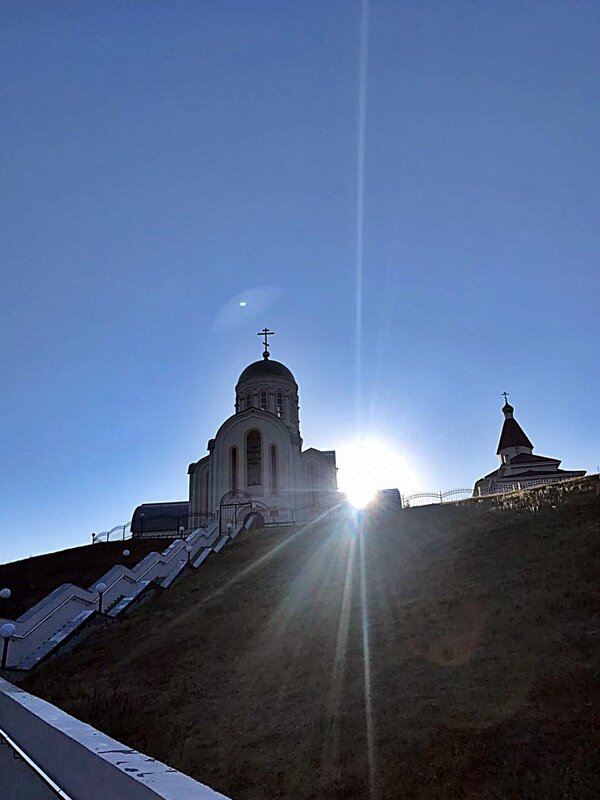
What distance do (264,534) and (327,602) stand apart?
11.2m

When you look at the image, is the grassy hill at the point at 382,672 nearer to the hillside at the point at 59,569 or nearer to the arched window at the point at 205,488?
the hillside at the point at 59,569

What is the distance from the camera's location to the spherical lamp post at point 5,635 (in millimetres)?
11438

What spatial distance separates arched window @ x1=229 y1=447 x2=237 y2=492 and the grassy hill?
46.9ft

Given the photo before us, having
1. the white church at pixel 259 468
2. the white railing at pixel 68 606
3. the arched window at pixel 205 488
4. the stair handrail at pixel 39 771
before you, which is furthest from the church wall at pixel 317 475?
the stair handrail at pixel 39 771

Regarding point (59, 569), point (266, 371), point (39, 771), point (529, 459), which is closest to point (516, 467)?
point (529, 459)

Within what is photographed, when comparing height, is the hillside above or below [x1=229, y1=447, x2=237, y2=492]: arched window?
below

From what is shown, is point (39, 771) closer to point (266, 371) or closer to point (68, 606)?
point (68, 606)

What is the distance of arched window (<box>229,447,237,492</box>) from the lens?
30.9 meters

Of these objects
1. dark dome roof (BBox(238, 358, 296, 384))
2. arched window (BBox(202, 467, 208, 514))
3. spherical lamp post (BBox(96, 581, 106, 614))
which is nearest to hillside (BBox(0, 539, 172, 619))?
Answer: spherical lamp post (BBox(96, 581, 106, 614))

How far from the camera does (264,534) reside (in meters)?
23.7

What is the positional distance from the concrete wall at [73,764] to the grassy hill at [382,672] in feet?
9.09

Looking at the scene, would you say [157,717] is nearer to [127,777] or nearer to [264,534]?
[127,777]

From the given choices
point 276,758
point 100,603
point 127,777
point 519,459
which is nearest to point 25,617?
point 100,603

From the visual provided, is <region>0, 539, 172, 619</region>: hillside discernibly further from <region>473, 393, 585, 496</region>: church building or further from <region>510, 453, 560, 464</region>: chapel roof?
<region>510, 453, 560, 464</region>: chapel roof
